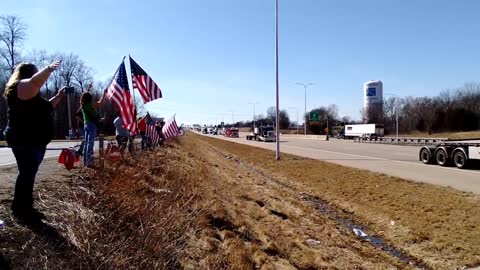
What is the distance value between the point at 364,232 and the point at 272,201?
3.44m

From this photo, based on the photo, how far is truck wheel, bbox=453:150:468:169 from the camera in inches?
853

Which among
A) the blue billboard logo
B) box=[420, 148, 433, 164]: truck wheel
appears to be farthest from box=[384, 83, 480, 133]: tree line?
box=[420, 148, 433, 164]: truck wheel

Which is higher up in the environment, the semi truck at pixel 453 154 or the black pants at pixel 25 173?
the black pants at pixel 25 173

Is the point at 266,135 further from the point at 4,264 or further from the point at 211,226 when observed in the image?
the point at 4,264

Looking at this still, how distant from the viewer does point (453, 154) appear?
2277 centimetres

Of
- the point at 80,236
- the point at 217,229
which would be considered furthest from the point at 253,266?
the point at 80,236

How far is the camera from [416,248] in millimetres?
9148

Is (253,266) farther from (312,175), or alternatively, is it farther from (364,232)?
(312,175)

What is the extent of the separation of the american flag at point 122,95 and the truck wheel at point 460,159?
16.7m

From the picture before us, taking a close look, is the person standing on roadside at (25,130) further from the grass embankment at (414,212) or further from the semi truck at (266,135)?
the semi truck at (266,135)

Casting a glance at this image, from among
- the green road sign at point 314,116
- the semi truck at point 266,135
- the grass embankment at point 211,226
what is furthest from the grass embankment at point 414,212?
the green road sign at point 314,116

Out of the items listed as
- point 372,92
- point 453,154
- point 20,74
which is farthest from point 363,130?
point 20,74

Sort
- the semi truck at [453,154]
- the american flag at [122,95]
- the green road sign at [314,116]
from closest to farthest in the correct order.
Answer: the american flag at [122,95] < the semi truck at [453,154] < the green road sign at [314,116]

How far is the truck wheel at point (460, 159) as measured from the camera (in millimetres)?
21656
